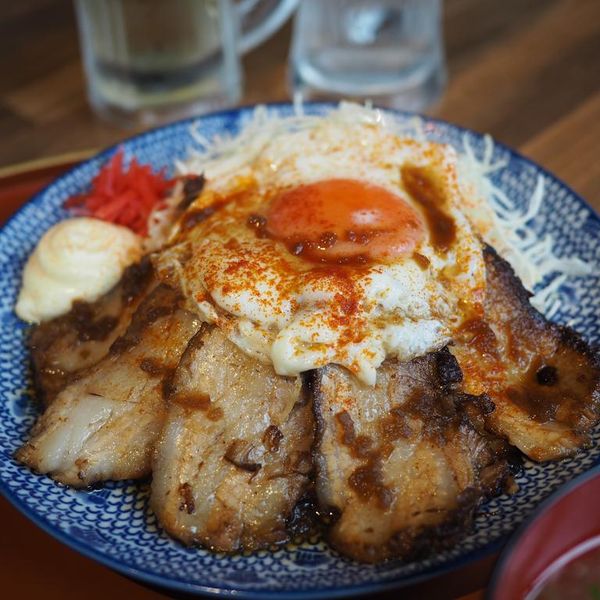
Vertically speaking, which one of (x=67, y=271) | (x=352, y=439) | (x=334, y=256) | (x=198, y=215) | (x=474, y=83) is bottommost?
(x=474, y=83)

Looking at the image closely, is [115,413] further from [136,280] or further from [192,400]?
[136,280]

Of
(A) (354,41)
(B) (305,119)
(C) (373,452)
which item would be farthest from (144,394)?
(A) (354,41)

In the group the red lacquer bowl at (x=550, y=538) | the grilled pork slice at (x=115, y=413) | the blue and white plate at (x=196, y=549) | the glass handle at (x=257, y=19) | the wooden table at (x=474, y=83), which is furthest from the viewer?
the glass handle at (x=257, y=19)

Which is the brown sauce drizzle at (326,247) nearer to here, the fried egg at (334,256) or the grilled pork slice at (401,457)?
the fried egg at (334,256)

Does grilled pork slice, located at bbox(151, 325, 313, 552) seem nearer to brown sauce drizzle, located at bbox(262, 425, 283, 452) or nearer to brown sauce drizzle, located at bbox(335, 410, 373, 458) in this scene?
brown sauce drizzle, located at bbox(262, 425, 283, 452)

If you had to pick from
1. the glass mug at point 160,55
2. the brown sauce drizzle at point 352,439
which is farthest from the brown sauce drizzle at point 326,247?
the glass mug at point 160,55

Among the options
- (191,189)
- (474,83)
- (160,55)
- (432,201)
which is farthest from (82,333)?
(474,83)
